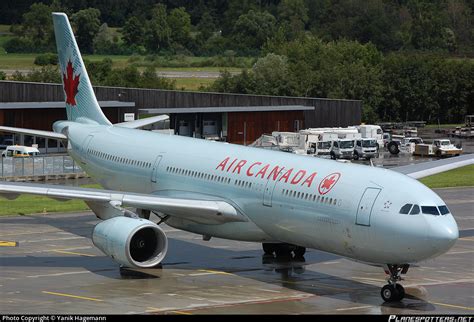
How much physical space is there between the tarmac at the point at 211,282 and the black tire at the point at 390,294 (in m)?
0.26

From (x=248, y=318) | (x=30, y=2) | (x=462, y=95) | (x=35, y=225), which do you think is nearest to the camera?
(x=248, y=318)

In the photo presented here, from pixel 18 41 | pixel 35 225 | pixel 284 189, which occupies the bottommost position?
pixel 35 225

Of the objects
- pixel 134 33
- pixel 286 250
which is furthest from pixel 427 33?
pixel 286 250

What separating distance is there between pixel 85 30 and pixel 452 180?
116 meters

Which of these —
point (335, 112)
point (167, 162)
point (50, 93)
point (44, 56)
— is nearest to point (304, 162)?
point (167, 162)

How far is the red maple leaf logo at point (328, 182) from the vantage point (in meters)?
37.8

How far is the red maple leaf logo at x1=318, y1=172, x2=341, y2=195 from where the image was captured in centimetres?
3784

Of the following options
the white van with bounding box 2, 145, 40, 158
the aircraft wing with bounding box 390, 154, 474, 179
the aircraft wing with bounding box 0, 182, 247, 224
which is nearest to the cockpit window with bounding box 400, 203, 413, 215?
the aircraft wing with bounding box 0, 182, 247, 224

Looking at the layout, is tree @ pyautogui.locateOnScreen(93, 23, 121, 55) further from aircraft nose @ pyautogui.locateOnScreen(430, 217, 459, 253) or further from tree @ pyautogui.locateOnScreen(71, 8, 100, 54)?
aircraft nose @ pyautogui.locateOnScreen(430, 217, 459, 253)

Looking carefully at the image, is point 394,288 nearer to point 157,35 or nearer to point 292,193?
point 292,193

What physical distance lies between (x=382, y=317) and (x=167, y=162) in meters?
15.6

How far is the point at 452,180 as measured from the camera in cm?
7750

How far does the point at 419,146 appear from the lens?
103m

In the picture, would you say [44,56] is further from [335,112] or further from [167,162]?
[167,162]
